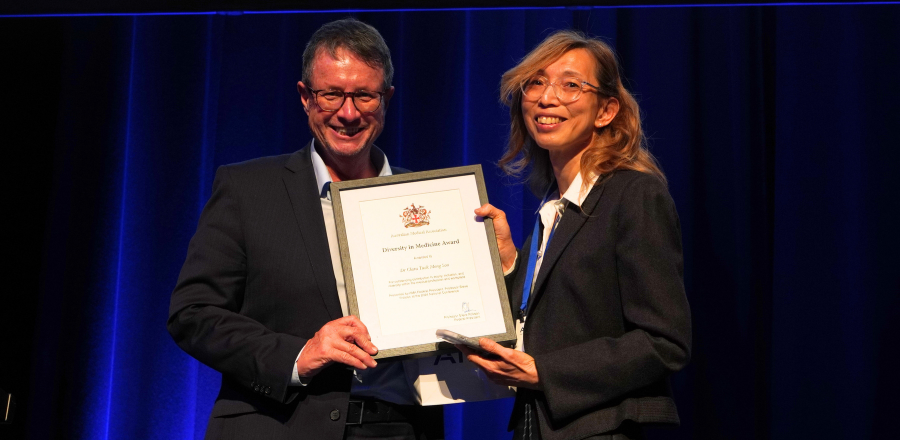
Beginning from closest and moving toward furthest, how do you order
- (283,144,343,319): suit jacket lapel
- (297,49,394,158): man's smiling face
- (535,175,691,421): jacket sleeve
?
(535,175,691,421): jacket sleeve < (283,144,343,319): suit jacket lapel < (297,49,394,158): man's smiling face

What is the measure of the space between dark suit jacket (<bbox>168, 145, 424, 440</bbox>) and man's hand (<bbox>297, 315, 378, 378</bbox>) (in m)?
0.05

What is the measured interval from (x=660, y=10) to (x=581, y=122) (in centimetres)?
166

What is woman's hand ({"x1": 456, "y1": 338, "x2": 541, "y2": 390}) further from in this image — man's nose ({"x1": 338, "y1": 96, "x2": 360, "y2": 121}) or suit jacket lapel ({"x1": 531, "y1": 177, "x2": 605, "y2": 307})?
man's nose ({"x1": 338, "y1": 96, "x2": 360, "y2": 121})

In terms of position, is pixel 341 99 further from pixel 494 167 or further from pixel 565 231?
pixel 494 167

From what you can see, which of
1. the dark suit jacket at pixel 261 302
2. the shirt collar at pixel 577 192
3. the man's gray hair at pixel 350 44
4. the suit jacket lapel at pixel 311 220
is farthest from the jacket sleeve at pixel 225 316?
the shirt collar at pixel 577 192

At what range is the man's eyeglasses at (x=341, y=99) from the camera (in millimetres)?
1964

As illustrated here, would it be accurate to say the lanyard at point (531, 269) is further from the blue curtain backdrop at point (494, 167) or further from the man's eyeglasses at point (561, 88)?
the blue curtain backdrop at point (494, 167)

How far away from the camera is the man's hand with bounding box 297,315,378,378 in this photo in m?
1.55

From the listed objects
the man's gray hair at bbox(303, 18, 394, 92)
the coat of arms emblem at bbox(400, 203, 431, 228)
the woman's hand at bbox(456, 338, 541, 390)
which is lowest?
the woman's hand at bbox(456, 338, 541, 390)

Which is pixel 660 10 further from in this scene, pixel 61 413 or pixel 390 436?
pixel 61 413

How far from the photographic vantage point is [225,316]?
1.72 meters

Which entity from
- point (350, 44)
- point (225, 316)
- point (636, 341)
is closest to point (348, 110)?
point (350, 44)

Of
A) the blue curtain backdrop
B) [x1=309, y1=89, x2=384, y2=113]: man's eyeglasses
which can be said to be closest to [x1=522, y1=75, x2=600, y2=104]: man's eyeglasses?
[x1=309, y1=89, x2=384, y2=113]: man's eyeglasses

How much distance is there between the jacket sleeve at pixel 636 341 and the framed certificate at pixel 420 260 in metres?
0.17
